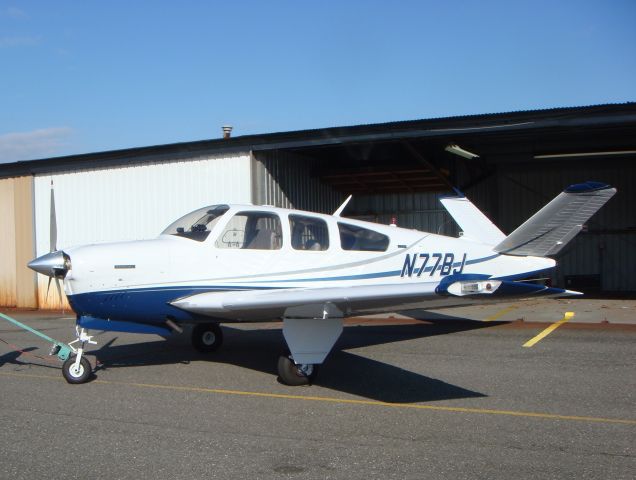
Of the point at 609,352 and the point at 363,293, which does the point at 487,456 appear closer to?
the point at 363,293

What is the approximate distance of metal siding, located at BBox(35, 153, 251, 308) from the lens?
1605 centimetres

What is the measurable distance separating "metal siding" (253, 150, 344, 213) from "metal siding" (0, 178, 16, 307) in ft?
27.1

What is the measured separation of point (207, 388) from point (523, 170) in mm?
15724

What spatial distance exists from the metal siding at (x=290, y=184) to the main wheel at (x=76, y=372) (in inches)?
324

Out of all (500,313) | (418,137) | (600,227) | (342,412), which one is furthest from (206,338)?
(600,227)

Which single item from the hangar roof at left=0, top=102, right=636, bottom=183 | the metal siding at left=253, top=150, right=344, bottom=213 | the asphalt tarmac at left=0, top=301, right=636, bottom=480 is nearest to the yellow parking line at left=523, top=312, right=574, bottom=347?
the asphalt tarmac at left=0, top=301, right=636, bottom=480

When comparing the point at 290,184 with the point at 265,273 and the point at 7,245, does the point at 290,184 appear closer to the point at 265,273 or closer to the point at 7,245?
the point at 7,245

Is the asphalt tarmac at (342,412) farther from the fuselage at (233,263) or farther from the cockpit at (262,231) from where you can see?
the cockpit at (262,231)

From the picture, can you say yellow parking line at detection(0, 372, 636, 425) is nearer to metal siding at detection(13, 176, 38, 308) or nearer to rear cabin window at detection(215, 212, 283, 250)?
rear cabin window at detection(215, 212, 283, 250)

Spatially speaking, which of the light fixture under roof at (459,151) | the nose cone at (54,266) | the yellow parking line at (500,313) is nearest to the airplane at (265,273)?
the nose cone at (54,266)

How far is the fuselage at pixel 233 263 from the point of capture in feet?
25.1

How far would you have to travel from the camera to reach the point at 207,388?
24.4ft

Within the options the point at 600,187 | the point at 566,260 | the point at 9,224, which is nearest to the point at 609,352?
the point at 600,187

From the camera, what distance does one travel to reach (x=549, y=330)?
11.3 m
